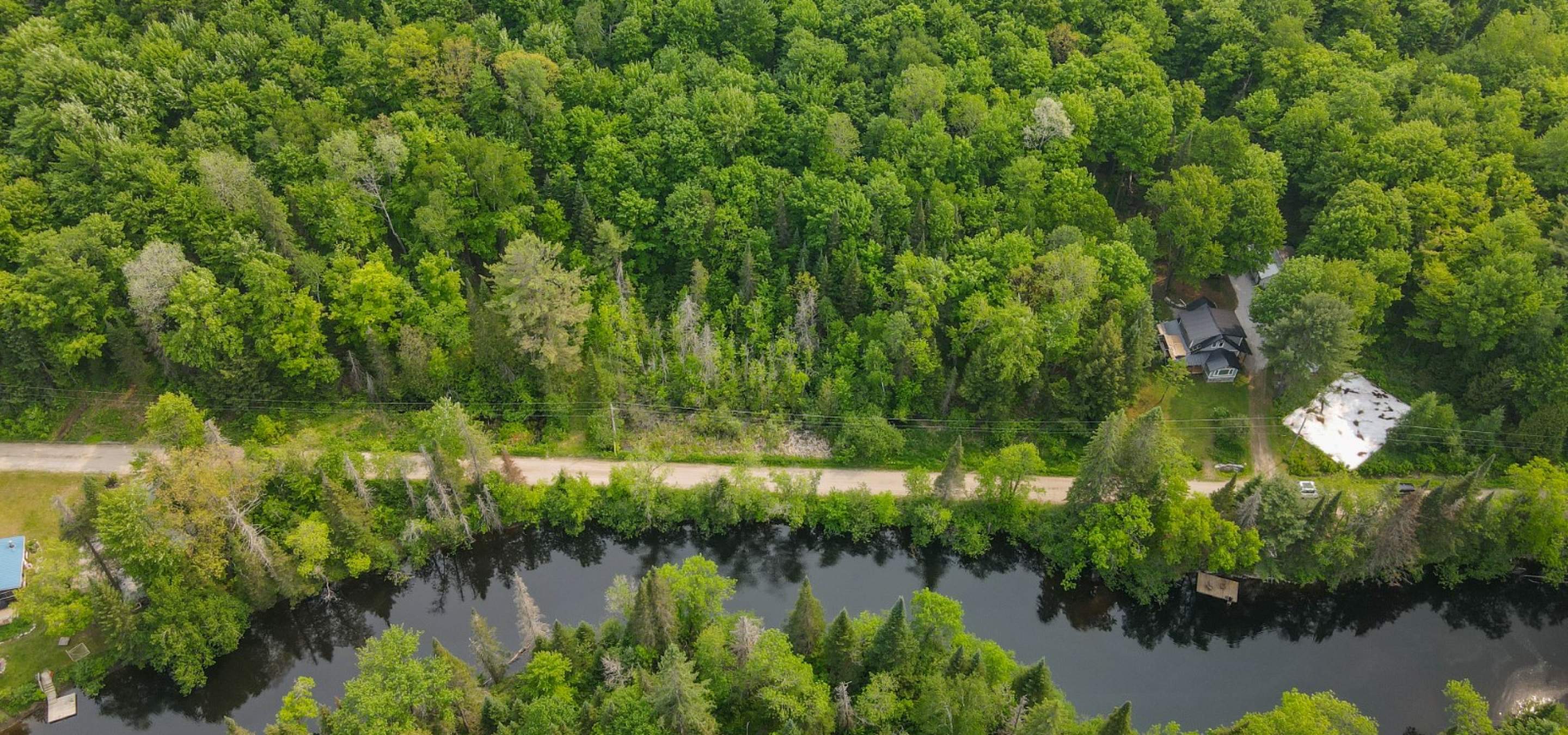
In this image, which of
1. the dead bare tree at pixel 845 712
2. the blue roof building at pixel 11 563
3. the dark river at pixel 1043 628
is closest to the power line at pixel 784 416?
the dark river at pixel 1043 628

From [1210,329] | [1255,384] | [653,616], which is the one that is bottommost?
[653,616]

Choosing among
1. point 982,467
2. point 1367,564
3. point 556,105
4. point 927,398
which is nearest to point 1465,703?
point 1367,564

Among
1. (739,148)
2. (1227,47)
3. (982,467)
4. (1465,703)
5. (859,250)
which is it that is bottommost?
(1465,703)

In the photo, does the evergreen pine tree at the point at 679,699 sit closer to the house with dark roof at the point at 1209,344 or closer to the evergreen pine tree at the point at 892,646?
the evergreen pine tree at the point at 892,646

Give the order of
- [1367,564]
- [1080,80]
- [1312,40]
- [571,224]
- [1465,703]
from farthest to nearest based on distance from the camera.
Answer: [1312,40], [1080,80], [571,224], [1367,564], [1465,703]

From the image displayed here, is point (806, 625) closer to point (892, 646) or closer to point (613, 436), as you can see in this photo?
point (892, 646)

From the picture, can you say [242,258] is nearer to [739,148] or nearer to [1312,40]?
[739,148]

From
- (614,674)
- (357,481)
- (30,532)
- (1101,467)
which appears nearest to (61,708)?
(30,532)
